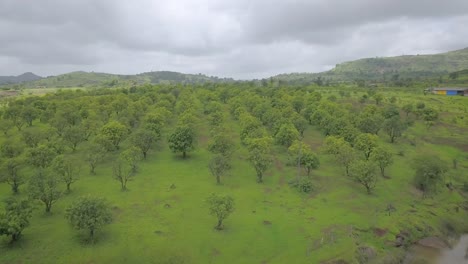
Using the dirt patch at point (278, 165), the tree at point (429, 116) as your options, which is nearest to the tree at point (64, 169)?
the dirt patch at point (278, 165)

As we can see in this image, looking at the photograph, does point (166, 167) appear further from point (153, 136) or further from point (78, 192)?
point (78, 192)

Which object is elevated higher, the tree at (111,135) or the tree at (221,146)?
the tree at (111,135)

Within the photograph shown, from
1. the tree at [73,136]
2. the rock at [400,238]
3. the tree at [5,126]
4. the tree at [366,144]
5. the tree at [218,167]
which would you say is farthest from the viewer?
the tree at [5,126]

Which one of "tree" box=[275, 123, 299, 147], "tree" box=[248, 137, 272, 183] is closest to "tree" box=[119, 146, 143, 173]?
"tree" box=[248, 137, 272, 183]

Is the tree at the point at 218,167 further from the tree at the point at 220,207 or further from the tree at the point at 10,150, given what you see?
the tree at the point at 10,150

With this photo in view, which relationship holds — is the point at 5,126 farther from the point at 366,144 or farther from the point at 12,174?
the point at 366,144

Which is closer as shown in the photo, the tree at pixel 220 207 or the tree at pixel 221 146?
the tree at pixel 220 207

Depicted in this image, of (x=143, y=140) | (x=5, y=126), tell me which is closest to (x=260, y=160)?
(x=143, y=140)
